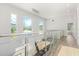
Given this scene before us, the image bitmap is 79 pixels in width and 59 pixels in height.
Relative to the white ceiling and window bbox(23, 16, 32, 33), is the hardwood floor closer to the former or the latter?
the white ceiling

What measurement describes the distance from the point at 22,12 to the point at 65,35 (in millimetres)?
660

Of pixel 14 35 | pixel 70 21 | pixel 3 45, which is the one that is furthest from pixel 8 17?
pixel 70 21

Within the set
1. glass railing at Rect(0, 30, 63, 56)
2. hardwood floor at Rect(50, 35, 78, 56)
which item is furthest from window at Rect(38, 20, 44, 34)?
hardwood floor at Rect(50, 35, 78, 56)

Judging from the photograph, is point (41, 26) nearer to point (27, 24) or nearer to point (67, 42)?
point (27, 24)

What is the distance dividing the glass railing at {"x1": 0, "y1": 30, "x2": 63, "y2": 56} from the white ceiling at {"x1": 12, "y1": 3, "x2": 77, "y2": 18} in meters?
0.25

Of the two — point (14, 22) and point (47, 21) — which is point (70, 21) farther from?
point (14, 22)

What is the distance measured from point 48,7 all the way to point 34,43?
0.54 m

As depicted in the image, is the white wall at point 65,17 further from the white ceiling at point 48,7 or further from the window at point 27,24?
the window at point 27,24

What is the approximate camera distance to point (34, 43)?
5.24 ft

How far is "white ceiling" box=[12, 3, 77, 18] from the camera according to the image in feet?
5.07

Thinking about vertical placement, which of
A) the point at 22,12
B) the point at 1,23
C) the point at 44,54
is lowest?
the point at 44,54

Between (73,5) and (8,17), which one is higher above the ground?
(73,5)

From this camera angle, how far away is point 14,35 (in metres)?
1.53

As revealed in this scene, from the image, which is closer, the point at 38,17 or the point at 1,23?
the point at 1,23
